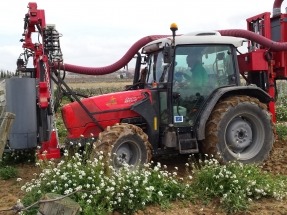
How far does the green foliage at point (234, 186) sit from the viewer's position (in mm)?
5230

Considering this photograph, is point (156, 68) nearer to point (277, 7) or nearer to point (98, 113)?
point (98, 113)

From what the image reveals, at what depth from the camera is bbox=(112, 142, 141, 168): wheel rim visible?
6.36 metres

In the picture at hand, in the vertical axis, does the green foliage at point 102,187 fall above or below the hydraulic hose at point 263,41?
below

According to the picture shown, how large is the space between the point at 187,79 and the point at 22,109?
297 cm

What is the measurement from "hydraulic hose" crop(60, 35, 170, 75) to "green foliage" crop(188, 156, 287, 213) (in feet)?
11.6

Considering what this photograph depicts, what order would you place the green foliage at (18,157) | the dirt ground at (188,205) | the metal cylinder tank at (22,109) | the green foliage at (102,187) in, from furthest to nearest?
the green foliage at (18,157), the metal cylinder tank at (22,109), the dirt ground at (188,205), the green foliage at (102,187)

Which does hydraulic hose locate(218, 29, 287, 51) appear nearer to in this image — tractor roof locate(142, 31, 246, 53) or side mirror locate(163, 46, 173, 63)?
tractor roof locate(142, 31, 246, 53)

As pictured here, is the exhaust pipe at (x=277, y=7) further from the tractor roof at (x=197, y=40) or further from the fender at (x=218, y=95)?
the fender at (x=218, y=95)

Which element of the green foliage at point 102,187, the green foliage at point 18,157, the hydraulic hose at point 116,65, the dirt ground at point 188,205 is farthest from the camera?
the hydraulic hose at point 116,65

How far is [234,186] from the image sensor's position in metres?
5.43

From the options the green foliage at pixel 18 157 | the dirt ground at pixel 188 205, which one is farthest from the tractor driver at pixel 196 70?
the green foliage at pixel 18 157

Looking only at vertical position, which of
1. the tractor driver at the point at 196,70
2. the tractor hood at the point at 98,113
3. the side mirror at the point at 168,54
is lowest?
the tractor hood at the point at 98,113

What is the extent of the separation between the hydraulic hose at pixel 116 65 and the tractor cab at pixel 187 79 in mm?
1147

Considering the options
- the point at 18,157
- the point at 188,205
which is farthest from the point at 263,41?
the point at 18,157
